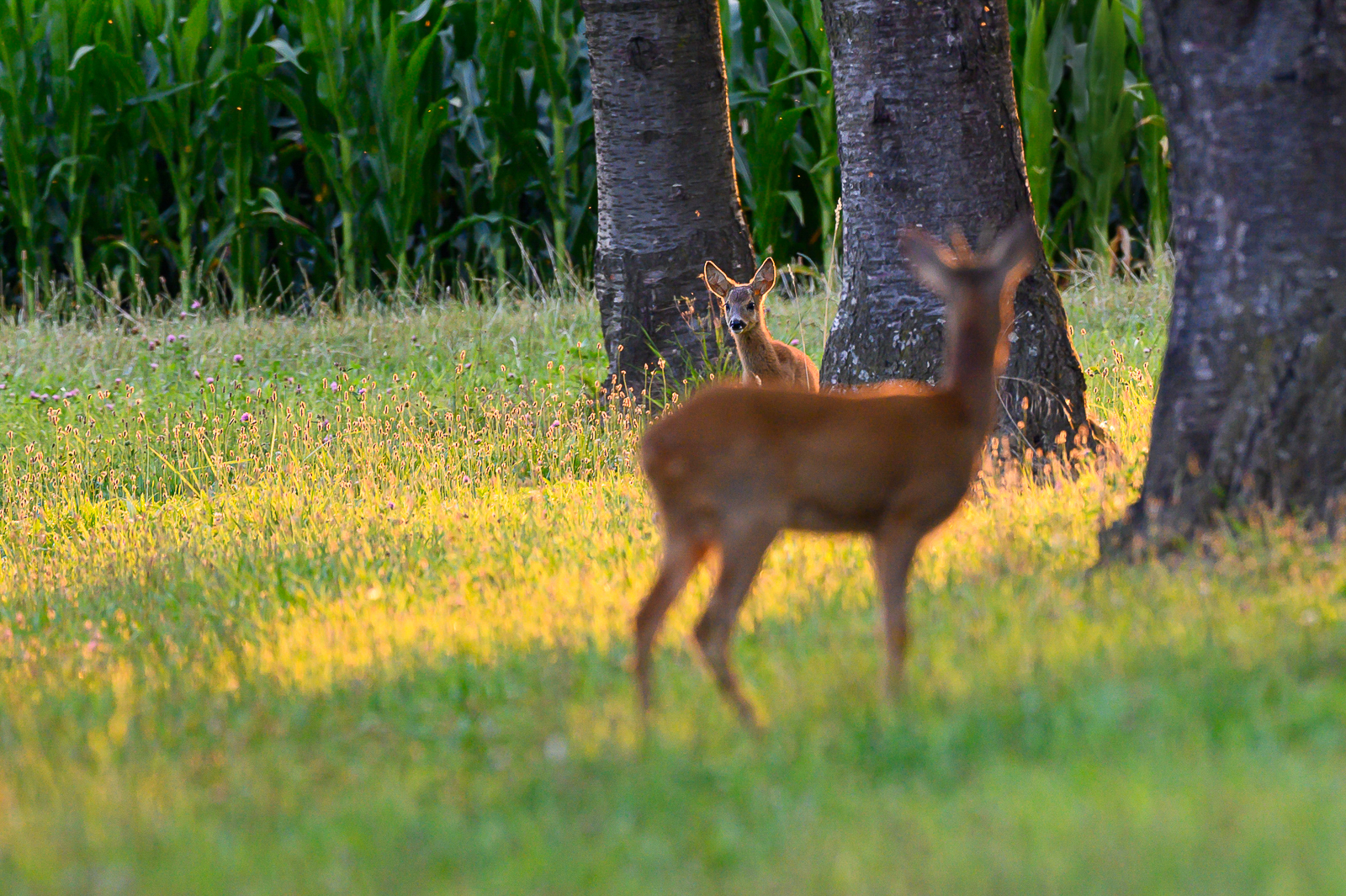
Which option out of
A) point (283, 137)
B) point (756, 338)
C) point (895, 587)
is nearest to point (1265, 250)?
point (895, 587)

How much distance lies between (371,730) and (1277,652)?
232cm

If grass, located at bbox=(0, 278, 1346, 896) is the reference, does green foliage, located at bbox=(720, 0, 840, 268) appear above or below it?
above

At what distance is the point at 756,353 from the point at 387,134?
248 inches

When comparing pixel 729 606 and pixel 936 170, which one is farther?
pixel 936 170

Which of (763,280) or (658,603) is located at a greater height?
(658,603)

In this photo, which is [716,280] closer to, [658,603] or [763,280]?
[763,280]

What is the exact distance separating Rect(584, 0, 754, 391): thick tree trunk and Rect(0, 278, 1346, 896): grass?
191 centimetres

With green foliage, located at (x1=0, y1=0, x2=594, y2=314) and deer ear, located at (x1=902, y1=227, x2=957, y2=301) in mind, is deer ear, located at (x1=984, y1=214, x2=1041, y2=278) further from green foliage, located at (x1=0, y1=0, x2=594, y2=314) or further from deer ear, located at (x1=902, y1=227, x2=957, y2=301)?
green foliage, located at (x1=0, y1=0, x2=594, y2=314)

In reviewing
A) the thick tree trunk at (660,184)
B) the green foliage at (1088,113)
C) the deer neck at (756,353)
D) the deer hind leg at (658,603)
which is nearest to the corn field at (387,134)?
the green foliage at (1088,113)

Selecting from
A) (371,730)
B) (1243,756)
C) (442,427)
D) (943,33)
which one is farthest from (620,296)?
(1243,756)

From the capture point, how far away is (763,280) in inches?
359

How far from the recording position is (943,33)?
679 cm

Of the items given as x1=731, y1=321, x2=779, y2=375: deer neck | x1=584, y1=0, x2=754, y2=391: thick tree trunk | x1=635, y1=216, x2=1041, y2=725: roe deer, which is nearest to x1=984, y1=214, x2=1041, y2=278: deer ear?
x1=635, y1=216, x2=1041, y2=725: roe deer

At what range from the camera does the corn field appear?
13.9m
